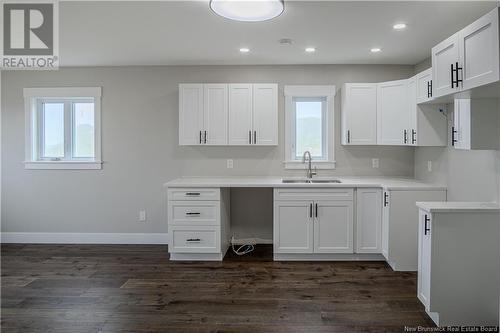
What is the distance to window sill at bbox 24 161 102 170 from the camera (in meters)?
4.67

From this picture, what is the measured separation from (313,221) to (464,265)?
1.64 m

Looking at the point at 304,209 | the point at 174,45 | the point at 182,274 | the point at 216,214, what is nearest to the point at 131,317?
the point at 182,274

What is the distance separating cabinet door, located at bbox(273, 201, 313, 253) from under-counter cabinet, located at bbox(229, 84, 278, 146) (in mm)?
878

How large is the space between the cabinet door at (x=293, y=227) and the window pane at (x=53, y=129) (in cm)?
320

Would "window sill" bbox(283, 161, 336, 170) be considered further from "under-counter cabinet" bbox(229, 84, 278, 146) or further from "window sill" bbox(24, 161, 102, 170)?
"window sill" bbox(24, 161, 102, 170)

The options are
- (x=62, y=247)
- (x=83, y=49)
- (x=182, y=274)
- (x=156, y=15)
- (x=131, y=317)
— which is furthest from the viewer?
(x=62, y=247)

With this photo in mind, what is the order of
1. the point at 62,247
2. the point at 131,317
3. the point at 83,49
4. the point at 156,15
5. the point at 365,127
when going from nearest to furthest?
the point at 131,317, the point at 156,15, the point at 83,49, the point at 365,127, the point at 62,247

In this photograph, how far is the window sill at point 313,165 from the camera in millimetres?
4551

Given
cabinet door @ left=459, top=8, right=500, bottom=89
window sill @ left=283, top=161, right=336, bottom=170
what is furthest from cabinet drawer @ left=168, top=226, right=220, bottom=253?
cabinet door @ left=459, top=8, right=500, bottom=89

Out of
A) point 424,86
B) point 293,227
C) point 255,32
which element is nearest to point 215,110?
point 255,32

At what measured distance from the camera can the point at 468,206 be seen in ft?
8.45

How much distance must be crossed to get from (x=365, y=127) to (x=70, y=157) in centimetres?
402

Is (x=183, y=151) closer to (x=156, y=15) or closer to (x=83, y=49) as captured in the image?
(x=83, y=49)

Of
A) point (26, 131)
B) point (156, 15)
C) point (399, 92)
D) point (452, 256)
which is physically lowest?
point (452, 256)
